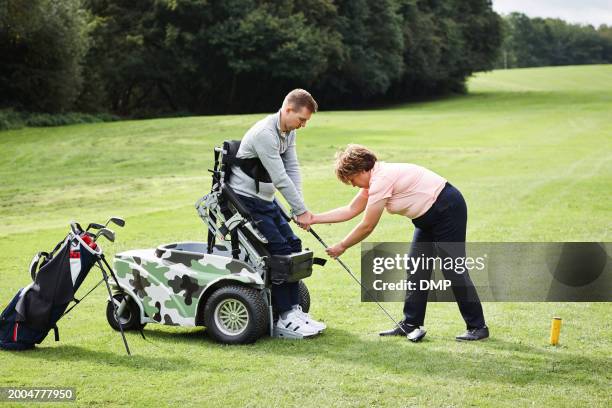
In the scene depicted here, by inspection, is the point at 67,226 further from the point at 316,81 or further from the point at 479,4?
the point at 479,4

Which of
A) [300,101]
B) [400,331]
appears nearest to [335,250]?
[400,331]

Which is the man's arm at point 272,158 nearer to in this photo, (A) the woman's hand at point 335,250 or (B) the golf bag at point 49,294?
(A) the woman's hand at point 335,250

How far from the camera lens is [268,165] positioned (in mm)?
7262

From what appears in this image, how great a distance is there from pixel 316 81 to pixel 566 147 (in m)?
34.5

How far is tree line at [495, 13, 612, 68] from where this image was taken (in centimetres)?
16025

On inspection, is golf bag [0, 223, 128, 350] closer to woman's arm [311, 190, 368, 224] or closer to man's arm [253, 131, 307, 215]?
man's arm [253, 131, 307, 215]

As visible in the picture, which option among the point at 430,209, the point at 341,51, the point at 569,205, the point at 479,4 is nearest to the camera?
the point at 430,209

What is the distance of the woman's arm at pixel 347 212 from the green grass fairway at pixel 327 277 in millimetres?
1049

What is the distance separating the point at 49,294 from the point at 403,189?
306 cm

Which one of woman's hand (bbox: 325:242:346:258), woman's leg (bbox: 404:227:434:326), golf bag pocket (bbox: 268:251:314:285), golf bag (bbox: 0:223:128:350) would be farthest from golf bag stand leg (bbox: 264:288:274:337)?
golf bag (bbox: 0:223:128:350)

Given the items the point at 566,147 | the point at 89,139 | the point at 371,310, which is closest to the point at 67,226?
the point at 371,310

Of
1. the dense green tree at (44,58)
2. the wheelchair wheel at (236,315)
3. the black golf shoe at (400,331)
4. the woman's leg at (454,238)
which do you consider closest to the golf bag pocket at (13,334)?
the wheelchair wheel at (236,315)

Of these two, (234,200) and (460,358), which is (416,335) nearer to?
(460,358)

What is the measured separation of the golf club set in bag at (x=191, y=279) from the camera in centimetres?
707
